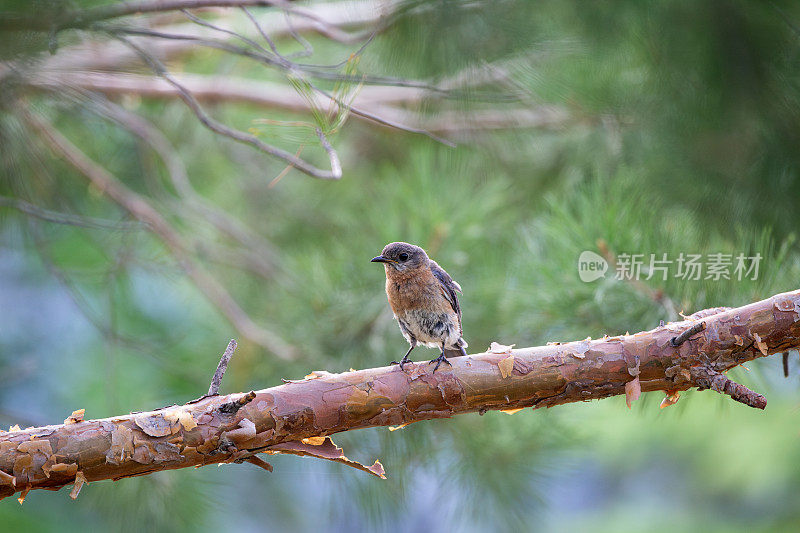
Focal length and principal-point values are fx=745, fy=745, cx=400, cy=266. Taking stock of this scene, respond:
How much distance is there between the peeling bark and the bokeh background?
426 mm

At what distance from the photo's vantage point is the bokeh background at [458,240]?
6.49ft

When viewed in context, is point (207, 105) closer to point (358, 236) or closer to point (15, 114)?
point (358, 236)

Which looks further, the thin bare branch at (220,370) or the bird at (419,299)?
the bird at (419,299)

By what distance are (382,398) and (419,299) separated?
78cm

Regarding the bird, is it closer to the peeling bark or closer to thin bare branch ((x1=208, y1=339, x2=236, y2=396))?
the peeling bark

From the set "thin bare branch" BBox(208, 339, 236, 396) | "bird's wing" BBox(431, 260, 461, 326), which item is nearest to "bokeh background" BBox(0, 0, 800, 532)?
"bird's wing" BBox(431, 260, 461, 326)

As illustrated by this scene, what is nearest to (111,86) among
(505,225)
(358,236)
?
(358,236)

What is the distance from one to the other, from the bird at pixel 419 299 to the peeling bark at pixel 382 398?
666 mm

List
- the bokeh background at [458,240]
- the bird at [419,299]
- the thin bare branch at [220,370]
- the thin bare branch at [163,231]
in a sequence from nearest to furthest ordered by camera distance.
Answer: the thin bare branch at [220,370] → the bokeh background at [458,240] → the bird at [419,299] → the thin bare branch at [163,231]

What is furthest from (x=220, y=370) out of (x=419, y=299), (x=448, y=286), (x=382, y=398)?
(x=448, y=286)

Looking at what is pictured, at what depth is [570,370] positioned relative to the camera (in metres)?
1.51

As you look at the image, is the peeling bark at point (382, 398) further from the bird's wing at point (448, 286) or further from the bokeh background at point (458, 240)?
the bird's wing at point (448, 286)

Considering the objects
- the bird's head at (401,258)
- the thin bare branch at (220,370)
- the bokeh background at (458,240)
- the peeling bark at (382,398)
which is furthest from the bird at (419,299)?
the thin bare branch at (220,370)

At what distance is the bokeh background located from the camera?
6.49 ft
